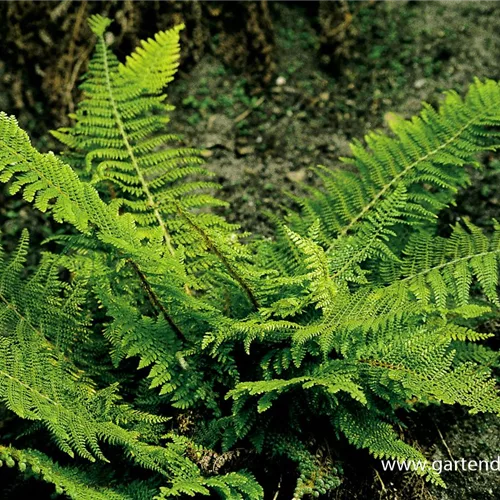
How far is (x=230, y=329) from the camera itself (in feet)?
6.35

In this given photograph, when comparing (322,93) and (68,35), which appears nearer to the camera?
(68,35)

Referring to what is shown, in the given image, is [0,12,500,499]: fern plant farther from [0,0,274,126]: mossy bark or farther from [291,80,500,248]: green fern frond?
[0,0,274,126]: mossy bark

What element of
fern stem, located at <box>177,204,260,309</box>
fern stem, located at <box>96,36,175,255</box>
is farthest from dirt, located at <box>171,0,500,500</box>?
fern stem, located at <box>177,204,260,309</box>

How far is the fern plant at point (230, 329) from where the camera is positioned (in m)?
1.80

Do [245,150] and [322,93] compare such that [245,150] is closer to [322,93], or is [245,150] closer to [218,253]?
[322,93]

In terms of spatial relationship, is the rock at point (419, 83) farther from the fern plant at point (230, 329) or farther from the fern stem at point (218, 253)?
the fern stem at point (218, 253)

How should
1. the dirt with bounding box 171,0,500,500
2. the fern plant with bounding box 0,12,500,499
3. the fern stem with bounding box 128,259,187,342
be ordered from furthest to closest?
1. the dirt with bounding box 171,0,500,500
2. the fern stem with bounding box 128,259,187,342
3. the fern plant with bounding box 0,12,500,499

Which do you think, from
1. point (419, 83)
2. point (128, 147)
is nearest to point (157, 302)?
point (128, 147)

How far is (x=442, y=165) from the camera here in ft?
7.84

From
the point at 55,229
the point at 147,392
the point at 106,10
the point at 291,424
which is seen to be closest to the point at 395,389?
the point at 291,424

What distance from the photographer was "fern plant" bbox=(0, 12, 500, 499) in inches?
71.1

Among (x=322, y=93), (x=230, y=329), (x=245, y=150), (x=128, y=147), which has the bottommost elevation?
(x=230, y=329)

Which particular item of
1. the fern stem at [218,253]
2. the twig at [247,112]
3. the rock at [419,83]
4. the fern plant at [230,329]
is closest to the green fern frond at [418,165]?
the fern plant at [230,329]

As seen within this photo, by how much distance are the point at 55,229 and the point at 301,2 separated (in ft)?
6.18
